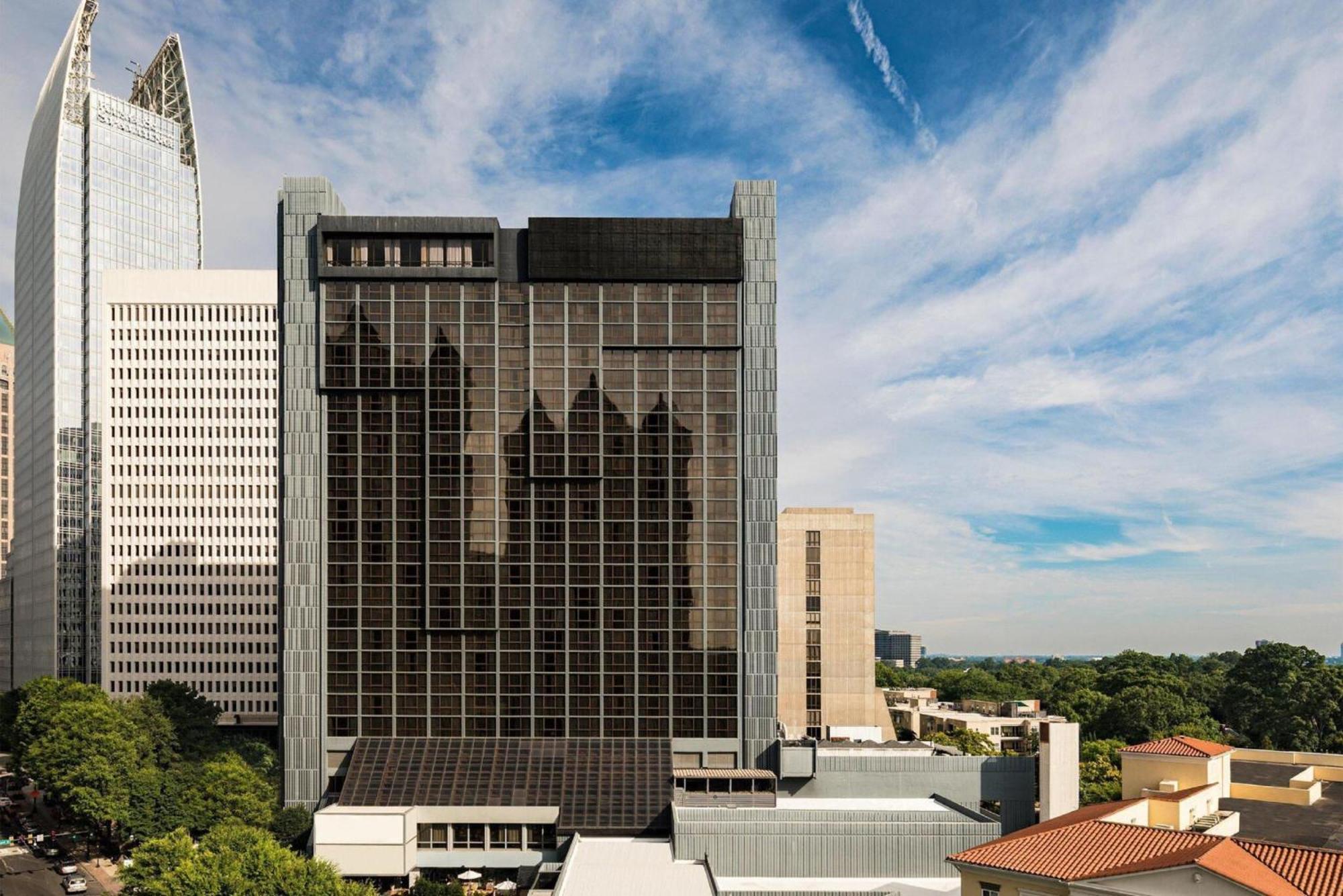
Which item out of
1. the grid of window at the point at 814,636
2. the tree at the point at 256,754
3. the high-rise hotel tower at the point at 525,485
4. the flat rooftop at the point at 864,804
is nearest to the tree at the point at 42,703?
the tree at the point at 256,754

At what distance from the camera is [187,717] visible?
126 meters

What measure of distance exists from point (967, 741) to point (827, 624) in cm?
2794

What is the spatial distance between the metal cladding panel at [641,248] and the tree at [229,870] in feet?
195

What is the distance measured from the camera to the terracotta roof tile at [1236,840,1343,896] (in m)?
41.1

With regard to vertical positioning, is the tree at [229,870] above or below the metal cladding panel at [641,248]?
below

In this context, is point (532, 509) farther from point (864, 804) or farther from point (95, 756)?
point (95, 756)

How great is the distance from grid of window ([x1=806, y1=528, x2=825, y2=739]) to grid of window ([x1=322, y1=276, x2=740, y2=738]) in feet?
172

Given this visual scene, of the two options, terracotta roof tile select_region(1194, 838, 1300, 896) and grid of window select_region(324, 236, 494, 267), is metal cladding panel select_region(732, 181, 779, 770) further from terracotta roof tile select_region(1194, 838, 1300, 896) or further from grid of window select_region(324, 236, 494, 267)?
terracotta roof tile select_region(1194, 838, 1300, 896)

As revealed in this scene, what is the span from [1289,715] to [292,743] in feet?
515

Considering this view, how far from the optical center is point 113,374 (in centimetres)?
18812

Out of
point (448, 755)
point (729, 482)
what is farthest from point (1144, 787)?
point (448, 755)

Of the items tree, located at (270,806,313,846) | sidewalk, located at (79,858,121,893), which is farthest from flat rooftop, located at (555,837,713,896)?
sidewalk, located at (79,858,121,893)

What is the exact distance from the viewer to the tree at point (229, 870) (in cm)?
6419

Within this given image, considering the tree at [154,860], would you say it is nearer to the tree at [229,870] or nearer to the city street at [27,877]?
the tree at [229,870]
